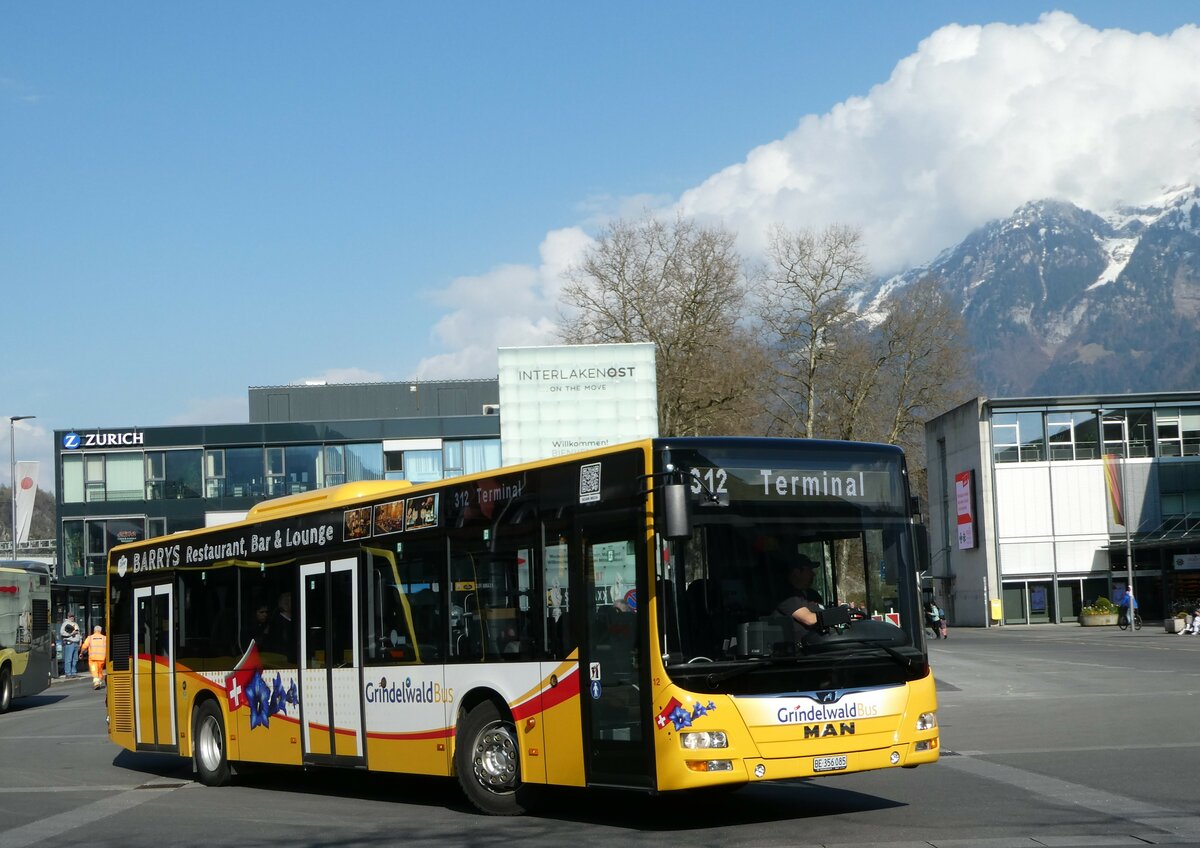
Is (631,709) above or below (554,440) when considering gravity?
below

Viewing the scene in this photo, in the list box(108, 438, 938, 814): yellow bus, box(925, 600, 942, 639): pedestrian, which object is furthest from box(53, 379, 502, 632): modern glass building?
box(108, 438, 938, 814): yellow bus

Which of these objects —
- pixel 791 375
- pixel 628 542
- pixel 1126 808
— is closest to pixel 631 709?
pixel 628 542

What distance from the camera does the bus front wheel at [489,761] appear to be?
11.7 metres

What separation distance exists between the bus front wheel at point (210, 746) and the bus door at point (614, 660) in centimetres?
646

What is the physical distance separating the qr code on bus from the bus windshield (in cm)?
74

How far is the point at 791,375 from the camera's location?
71750 mm

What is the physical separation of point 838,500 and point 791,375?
201 feet

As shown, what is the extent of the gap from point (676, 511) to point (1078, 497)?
210ft

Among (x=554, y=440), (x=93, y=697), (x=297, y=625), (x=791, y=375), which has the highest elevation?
(x=791, y=375)

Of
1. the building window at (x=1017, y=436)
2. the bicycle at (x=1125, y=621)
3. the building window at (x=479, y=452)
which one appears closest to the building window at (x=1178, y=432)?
the building window at (x=1017, y=436)

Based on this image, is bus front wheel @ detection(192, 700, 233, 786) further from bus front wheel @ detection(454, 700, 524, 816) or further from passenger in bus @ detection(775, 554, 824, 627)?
passenger in bus @ detection(775, 554, 824, 627)

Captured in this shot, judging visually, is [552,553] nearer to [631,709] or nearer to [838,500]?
[631,709]

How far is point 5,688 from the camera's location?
1240 inches

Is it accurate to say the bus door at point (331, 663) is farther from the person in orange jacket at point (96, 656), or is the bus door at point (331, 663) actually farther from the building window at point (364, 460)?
the building window at point (364, 460)
